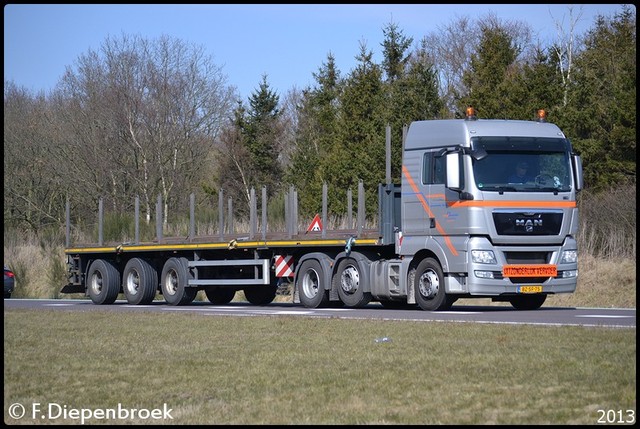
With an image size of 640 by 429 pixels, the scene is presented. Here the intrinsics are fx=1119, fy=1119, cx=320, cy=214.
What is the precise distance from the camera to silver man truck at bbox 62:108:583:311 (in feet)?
65.7

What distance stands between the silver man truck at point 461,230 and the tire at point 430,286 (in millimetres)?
19

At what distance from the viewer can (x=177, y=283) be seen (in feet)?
89.1

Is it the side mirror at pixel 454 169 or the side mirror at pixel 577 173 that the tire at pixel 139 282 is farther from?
the side mirror at pixel 577 173

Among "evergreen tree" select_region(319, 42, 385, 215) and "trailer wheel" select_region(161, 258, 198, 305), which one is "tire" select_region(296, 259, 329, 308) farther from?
"evergreen tree" select_region(319, 42, 385, 215)

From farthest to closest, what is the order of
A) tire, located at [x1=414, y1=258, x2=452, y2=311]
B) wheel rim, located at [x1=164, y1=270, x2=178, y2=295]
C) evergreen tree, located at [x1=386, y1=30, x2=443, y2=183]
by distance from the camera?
evergreen tree, located at [x1=386, y1=30, x2=443, y2=183] < wheel rim, located at [x1=164, y1=270, x2=178, y2=295] < tire, located at [x1=414, y1=258, x2=452, y2=311]

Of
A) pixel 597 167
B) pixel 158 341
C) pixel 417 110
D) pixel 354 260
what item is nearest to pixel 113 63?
pixel 417 110

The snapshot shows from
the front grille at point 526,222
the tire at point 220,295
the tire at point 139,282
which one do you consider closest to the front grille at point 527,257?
the front grille at point 526,222

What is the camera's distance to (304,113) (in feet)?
213

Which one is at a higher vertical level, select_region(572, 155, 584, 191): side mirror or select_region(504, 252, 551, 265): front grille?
select_region(572, 155, 584, 191): side mirror

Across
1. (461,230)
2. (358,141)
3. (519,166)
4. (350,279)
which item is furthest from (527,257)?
(358,141)

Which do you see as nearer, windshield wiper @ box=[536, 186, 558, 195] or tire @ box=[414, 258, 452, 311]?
windshield wiper @ box=[536, 186, 558, 195]

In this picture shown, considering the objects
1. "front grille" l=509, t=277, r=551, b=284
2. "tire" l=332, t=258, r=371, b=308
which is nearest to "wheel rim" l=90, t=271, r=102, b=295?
"tire" l=332, t=258, r=371, b=308

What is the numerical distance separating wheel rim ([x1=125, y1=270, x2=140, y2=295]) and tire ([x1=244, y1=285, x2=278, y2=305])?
299 cm

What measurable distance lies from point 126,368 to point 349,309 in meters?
11.2
